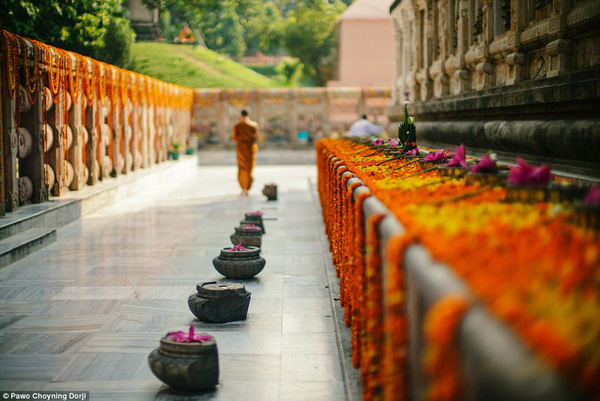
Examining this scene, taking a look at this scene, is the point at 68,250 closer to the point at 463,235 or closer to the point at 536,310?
the point at 463,235

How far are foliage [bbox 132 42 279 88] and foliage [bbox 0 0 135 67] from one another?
1375 centimetres

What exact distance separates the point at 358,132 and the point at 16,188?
9.29 metres

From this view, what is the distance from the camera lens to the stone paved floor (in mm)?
4039

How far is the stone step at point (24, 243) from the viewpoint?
7254 mm

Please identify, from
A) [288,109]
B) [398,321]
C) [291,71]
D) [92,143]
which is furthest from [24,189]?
[291,71]

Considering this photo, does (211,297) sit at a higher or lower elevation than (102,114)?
lower

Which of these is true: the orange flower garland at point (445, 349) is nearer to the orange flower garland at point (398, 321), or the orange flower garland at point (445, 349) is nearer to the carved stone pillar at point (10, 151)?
the orange flower garland at point (398, 321)

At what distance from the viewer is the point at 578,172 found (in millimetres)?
5055

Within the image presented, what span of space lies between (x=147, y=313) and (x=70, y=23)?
1664 centimetres

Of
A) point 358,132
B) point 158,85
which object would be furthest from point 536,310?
point 158,85

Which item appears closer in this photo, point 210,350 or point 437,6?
point 210,350

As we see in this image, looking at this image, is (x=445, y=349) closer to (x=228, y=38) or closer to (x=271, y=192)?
(x=271, y=192)

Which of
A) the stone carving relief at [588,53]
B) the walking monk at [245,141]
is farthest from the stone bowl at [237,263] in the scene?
the walking monk at [245,141]

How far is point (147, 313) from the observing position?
18.1 ft
